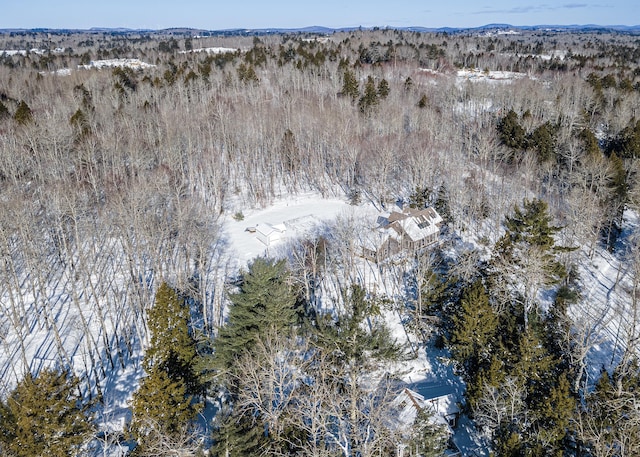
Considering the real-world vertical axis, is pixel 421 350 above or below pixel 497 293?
below

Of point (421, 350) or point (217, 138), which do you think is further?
point (217, 138)

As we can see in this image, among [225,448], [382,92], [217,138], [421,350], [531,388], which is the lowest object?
[421,350]

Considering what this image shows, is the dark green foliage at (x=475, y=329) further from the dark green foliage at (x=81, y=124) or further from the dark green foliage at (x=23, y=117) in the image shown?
the dark green foliage at (x=23, y=117)

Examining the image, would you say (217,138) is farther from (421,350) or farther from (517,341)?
(517,341)

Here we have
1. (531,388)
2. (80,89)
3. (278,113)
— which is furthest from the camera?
(80,89)

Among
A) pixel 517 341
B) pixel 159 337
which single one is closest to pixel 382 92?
pixel 517 341

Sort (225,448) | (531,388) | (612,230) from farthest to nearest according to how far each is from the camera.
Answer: (612,230) < (531,388) < (225,448)

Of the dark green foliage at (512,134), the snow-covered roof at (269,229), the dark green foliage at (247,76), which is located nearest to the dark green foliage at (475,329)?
the snow-covered roof at (269,229)
